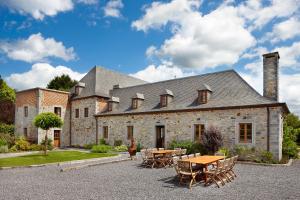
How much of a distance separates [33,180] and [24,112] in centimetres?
1686

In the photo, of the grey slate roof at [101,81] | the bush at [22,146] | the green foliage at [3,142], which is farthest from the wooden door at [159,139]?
the green foliage at [3,142]

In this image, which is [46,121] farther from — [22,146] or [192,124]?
[192,124]

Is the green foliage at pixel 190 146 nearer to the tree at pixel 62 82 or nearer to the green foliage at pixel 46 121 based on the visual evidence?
the green foliage at pixel 46 121

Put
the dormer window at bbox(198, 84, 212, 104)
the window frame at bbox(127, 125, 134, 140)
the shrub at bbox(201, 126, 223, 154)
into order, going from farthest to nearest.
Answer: the window frame at bbox(127, 125, 134, 140), the dormer window at bbox(198, 84, 212, 104), the shrub at bbox(201, 126, 223, 154)

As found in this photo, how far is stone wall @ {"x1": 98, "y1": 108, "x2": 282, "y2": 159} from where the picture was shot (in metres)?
13.6

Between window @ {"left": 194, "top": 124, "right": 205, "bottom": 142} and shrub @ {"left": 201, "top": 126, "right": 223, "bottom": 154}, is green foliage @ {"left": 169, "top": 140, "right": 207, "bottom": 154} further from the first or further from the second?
window @ {"left": 194, "top": 124, "right": 205, "bottom": 142}

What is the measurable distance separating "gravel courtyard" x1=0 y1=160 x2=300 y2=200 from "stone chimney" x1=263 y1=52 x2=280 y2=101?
4717 mm

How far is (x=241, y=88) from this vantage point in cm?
1595

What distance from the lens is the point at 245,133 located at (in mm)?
14336

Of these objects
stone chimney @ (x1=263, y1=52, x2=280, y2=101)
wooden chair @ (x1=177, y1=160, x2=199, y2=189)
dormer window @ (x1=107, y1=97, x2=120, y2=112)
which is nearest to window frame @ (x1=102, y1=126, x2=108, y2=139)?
dormer window @ (x1=107, y1=97, x2=120, y2=112)

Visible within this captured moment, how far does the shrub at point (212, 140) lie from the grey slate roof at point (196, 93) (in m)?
2.00

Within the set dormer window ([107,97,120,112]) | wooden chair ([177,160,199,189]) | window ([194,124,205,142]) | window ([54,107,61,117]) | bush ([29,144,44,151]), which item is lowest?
bush ([29,144,44,151])

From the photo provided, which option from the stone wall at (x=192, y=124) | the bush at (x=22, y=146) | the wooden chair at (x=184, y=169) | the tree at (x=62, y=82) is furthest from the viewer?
the tree at (x=62, y=82)

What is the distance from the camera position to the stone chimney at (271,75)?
14062 millimetres
